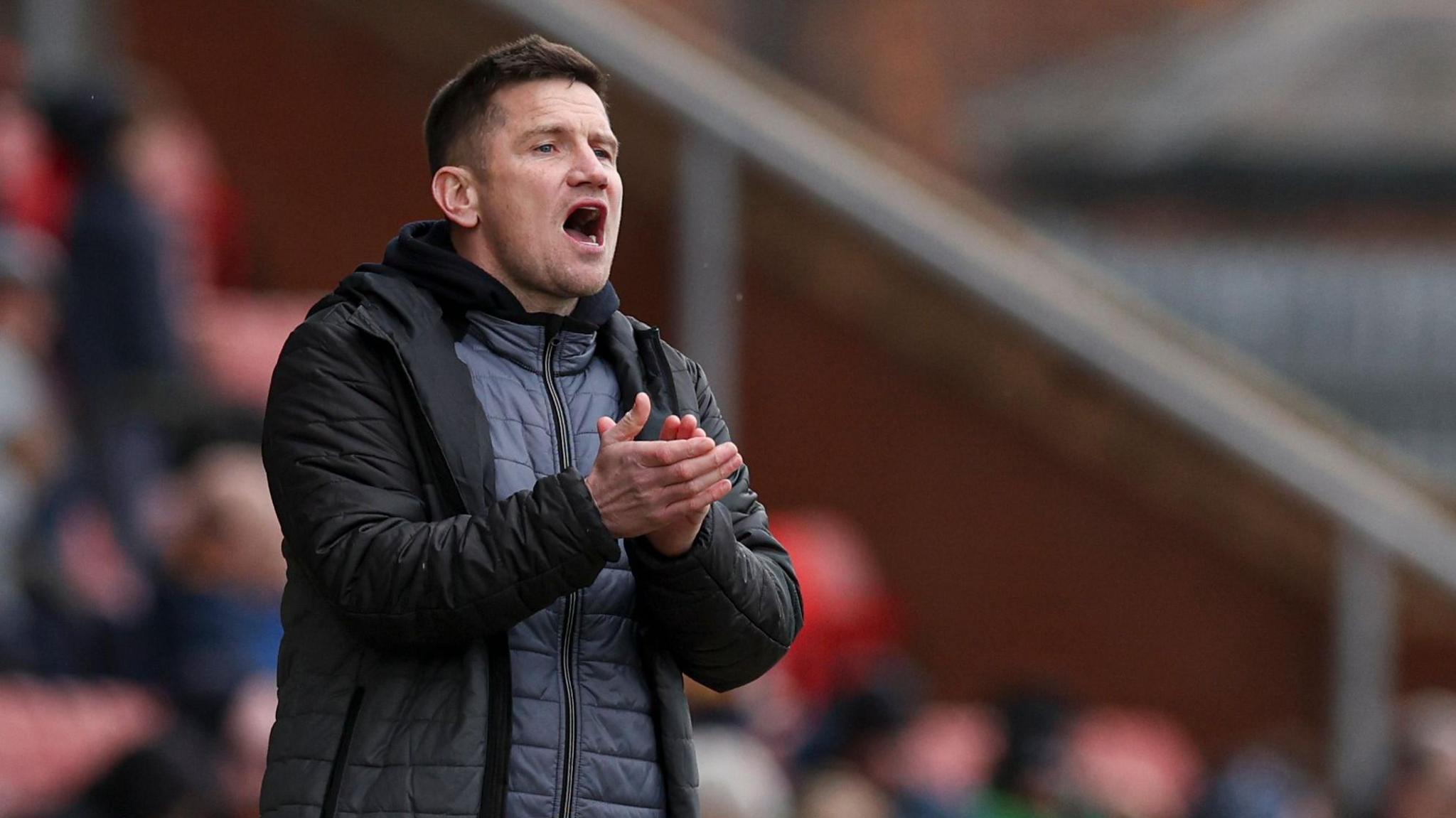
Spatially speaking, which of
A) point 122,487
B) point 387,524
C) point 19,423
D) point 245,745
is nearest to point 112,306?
point 122,487

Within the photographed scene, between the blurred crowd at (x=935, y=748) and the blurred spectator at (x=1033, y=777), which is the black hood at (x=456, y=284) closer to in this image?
the blurred crowd at (x=935, y=748)

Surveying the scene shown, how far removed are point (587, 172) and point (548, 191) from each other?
0.04 meters

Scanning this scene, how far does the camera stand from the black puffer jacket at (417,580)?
6.39 feet

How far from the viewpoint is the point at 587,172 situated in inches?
80.3

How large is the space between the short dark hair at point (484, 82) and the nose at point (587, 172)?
83 millimetres

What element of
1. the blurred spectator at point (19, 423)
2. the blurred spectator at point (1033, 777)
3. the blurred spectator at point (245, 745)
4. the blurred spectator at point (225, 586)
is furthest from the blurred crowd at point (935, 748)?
the blurred spectator at point (19, 423)

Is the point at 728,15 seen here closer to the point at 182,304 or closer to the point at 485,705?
the point at 182,304

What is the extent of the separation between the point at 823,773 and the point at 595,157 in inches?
167

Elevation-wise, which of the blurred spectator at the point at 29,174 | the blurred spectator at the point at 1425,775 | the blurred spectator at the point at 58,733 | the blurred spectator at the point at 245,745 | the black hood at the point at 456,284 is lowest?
the blurred spectator at the point at 58,733

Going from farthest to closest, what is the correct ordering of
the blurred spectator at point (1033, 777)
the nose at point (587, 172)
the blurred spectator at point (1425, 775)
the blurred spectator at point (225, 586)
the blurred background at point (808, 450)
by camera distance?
the blurred spectator at point (1425, 775) → the blurred spectator at point (1033, 777) → the blurred background at point (808, 450) → the blurred spectator at point (225, 586) → the nose at point (587, 172)

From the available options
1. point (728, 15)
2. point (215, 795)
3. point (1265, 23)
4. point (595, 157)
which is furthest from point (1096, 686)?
point (1265, 23)

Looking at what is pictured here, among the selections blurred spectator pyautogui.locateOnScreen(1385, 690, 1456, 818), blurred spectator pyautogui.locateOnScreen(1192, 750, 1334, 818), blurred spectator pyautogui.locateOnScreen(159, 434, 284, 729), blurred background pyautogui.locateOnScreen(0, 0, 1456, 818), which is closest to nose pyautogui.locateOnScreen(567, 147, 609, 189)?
blurred background pyautogui.locateOnScreen(0, 0, 1456, 818)

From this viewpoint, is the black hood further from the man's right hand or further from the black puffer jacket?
the man's right hand

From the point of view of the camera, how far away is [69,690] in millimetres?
5320
